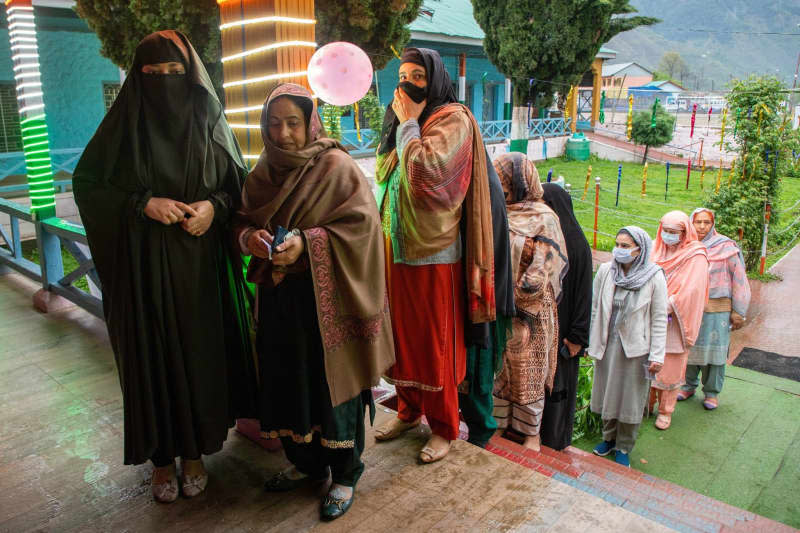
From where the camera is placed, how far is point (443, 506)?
2256 millimetres

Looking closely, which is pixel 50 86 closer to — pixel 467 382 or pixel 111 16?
pixel 111 16

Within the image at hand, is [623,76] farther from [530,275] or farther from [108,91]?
[530,275]

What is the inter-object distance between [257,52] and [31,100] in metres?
2.86

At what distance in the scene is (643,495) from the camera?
291 centimetres

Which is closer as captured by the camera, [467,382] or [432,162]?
[432,162]

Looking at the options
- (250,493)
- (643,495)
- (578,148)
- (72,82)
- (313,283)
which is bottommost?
(643,495)

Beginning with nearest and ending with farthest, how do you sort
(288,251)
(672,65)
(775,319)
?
(288,251) < (775,319) < (672,65)

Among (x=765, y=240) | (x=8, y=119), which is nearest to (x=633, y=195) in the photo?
(x=765, y=240)

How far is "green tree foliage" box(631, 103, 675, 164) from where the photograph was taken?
19.9m

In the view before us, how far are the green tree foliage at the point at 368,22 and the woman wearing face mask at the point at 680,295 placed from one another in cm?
394

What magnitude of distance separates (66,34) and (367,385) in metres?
11.9

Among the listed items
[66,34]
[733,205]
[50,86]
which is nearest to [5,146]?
[50,86]

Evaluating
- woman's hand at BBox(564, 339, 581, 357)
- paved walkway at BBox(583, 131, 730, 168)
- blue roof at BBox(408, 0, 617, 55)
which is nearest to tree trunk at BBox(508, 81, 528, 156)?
blue roof at BBox(408, 0, 617, 55)

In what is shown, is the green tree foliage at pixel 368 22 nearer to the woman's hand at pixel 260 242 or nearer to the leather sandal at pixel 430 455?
the woman's hand at pixel 260 242
